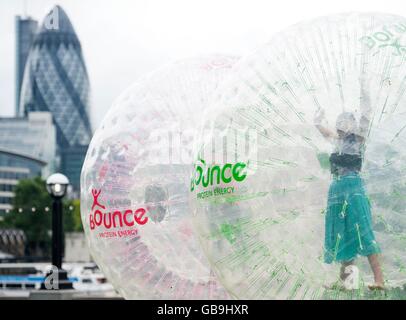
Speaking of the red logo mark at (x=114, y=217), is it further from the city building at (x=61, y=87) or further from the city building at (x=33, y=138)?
the city building at (x=61, y=87)

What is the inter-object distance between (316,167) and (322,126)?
30 cm

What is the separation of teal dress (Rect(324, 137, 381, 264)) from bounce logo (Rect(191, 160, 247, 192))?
76cm

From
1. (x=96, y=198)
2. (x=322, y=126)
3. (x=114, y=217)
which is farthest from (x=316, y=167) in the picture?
(x=96, y=198)

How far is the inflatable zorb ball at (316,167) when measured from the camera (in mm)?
7641

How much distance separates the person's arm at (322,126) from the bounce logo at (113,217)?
271 cm

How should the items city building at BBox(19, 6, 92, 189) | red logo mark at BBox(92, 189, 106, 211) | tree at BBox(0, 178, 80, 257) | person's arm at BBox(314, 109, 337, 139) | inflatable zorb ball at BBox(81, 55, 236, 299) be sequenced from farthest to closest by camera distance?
city building at BBox(19, 6, 92, 189) → tree at BBox(0, 178, 80, 257) → red logo mark at BBox(92, 189, 106, 211) → inflatable zorb ball at BBox(81, 55, 236, 299) → person's arm at BBox(314, 109, 337, 139)

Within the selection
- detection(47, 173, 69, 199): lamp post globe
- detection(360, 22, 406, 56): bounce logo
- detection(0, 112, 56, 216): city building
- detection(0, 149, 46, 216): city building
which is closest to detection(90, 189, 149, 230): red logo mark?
detection(360, 22, 406, 56): bounce logo

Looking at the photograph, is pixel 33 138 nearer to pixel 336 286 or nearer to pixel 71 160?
pixel 71 160

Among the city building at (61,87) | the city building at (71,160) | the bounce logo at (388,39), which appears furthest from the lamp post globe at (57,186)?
the city building at (71,160)

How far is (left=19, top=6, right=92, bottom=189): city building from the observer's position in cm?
17438

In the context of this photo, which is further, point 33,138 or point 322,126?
point 33,138

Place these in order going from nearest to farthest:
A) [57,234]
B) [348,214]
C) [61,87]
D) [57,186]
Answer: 1. [348,214]
2. [57,186]
3. [57,234]
4. [61,87]

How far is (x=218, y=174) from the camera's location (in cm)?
→ 830

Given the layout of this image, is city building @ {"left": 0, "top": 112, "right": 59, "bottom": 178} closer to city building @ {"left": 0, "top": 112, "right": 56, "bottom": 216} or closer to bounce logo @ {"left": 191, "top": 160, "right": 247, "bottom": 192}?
city building @ {"left": 0, "top": 112, "right": 56, "bottom": 216}
